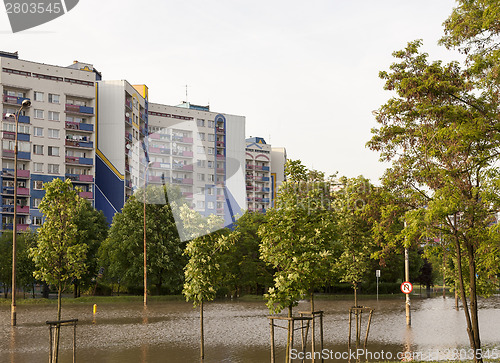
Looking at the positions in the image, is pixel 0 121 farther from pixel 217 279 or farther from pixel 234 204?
pixel 217 279

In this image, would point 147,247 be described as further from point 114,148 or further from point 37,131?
point 37,131

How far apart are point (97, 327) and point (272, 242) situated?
19427 millimetres

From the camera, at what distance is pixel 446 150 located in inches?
693

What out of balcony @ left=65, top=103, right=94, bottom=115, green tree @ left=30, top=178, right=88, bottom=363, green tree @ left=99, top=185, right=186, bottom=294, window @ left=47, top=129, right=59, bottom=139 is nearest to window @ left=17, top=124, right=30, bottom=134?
window @ left=47, top=129, right=59, bottom=139

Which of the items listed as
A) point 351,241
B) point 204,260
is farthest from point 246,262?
point 204,260

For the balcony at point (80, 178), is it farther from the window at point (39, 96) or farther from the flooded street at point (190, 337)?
the flooded street at point (190, 337)

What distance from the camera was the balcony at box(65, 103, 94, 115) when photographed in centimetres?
8856

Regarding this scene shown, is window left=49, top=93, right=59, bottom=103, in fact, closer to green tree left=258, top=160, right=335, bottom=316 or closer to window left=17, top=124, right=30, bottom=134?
window left=17, top=124, right=30, bottom=134

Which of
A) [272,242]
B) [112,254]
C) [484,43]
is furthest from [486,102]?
[112,254]

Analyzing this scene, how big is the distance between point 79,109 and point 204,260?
75556 millimetres

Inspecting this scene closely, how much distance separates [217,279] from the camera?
67.1 ft

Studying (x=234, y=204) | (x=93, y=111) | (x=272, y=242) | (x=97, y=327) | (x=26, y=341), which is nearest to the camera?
(x=272, y=242)

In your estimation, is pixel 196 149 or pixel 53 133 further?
pixel 196 149

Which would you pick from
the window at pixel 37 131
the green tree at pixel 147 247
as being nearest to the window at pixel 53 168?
the window at pixel 37 131
